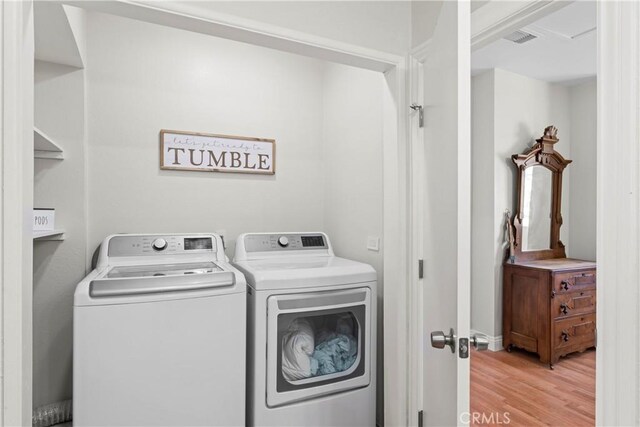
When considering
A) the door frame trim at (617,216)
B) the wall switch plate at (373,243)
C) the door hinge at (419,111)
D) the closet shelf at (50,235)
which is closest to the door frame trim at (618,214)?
the door frame trim at (617,216)

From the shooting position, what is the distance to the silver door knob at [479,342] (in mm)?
978

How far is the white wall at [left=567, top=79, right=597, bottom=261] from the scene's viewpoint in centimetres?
373

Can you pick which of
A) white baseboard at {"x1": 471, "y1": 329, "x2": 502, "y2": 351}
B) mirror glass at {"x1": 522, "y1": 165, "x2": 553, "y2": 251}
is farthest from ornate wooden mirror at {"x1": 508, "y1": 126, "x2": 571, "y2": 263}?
white baseboard at {"x1": 471, "y1": 329, "x2": 502, "y2": 351}

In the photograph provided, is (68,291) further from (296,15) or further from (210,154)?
(296,15)

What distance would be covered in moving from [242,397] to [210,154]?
61.6 inches

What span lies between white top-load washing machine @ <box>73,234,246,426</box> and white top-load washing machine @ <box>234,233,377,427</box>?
10cm

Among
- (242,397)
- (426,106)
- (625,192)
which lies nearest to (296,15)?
(426,106)

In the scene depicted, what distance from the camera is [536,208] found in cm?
359

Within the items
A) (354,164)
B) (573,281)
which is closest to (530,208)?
(573,281)

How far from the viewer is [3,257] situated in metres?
0.98

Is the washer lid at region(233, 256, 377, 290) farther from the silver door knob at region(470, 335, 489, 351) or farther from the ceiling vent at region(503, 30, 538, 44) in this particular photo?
the ceiling vent at region(503, 30, 538, 44)

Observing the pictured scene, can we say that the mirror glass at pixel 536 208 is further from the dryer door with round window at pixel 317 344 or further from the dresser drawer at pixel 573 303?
the dryer door with round window at pixel 317 344

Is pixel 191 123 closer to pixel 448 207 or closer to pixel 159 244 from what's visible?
pixel 159 244

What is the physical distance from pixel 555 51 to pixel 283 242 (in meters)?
2.79
